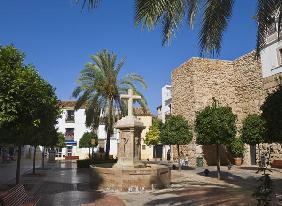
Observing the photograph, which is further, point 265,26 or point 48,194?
point 48,194

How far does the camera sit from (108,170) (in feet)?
47.5

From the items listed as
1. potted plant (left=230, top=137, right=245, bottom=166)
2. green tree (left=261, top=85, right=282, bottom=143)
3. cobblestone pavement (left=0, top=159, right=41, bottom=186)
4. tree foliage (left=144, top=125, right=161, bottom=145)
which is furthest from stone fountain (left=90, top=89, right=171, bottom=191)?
tree foliage (left=144, top=125, right=161, bottom=145)

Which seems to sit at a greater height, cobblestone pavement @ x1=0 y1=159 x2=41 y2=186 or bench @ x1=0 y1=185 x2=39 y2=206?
bench @ x1=0 y1=185 x2=39 y2=206

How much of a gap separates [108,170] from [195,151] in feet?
56.4

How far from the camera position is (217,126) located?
18.4m


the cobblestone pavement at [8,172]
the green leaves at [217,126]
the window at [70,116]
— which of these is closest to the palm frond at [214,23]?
the green leaves at [217,126]

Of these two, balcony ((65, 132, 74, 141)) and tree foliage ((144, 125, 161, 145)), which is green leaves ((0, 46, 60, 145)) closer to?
tree foliage ((144, 125, 161, 145))

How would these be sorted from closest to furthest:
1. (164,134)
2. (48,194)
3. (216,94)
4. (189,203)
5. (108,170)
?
(189,203), (48,194), (108,170), (164,134), (216,94)

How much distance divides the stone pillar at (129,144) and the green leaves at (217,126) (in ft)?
13.5

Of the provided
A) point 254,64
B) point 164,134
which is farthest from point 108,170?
point 254,64

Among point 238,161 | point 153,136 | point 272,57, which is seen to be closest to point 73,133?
point 153,136

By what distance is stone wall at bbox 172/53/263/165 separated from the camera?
30.2 meters

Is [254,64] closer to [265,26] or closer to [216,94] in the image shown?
[216,94]

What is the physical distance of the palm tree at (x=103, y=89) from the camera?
85.3 feet
